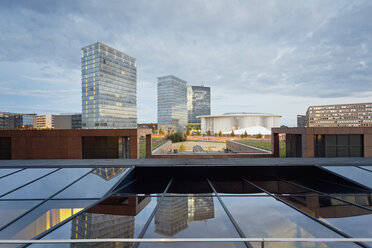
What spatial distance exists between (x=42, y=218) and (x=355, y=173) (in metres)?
10.2

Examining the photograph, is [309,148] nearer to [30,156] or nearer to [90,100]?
[30,156]

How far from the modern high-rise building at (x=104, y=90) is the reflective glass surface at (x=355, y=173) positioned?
13092 centimetres

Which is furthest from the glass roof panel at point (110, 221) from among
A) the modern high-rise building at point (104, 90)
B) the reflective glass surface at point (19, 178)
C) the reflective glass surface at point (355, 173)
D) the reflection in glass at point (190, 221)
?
the modern high-rise building at point (104, 90)

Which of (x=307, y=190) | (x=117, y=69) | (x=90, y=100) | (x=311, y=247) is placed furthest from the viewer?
(x=117, y=69)

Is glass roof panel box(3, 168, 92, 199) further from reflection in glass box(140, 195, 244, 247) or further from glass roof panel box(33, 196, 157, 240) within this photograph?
reflection in glass box(140, 195, 244, 247)

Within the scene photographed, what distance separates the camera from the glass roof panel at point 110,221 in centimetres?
383

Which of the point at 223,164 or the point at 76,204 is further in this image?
the point at 223,164

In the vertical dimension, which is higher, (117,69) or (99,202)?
(117,69)

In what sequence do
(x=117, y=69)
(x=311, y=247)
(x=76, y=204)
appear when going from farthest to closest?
(x=117, y=69), (x=76, y=204), (x=311, y=247)

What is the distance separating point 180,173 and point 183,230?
4.17m

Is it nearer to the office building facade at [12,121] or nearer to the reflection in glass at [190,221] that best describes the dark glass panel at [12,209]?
the reflection in glass at [190,221]

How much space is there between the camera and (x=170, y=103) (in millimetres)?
164500

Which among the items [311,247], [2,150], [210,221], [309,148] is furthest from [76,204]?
[309,148]

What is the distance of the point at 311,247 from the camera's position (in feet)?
10.8
